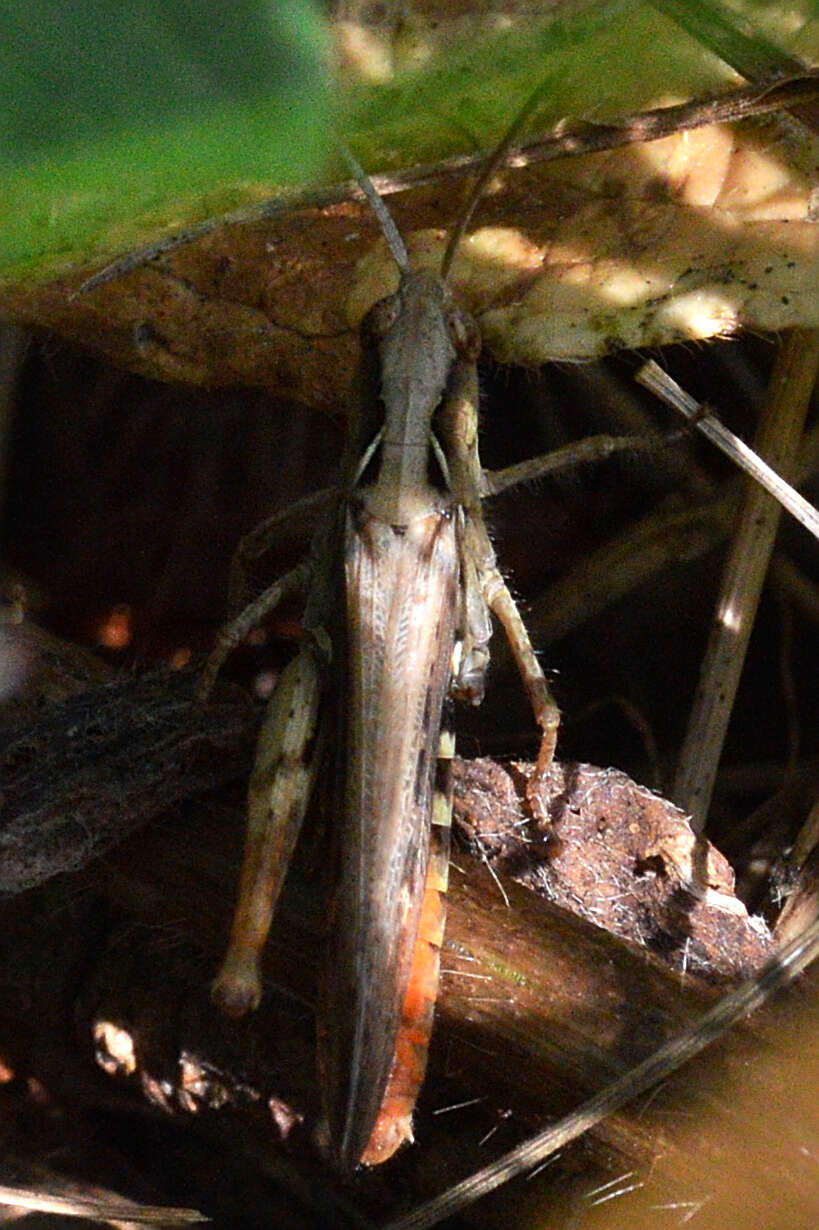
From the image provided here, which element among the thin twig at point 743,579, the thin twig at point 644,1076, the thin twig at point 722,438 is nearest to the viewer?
the thin twig at point 644,1076

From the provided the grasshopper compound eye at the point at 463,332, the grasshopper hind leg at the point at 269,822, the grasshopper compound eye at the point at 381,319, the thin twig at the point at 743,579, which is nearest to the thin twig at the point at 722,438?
the thin twig at the point at 743,579

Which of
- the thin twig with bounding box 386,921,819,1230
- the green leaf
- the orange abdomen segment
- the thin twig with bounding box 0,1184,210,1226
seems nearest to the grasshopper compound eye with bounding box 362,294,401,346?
the orange abdomen segment

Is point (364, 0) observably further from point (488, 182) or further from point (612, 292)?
point (612, 292)

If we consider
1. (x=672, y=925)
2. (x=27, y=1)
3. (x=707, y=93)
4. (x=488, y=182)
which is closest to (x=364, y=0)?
(x=488, y=182)

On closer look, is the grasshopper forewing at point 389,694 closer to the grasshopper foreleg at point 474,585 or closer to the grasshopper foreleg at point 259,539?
the grasshopper foreleg at point 474,585

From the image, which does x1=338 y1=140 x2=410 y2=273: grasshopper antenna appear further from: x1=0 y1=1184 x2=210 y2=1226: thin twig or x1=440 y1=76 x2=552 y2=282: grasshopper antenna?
x1=0 y1=1184 x2=210 y2=1226: thin twig

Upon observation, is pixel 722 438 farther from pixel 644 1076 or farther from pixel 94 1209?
pixel 94 1209
